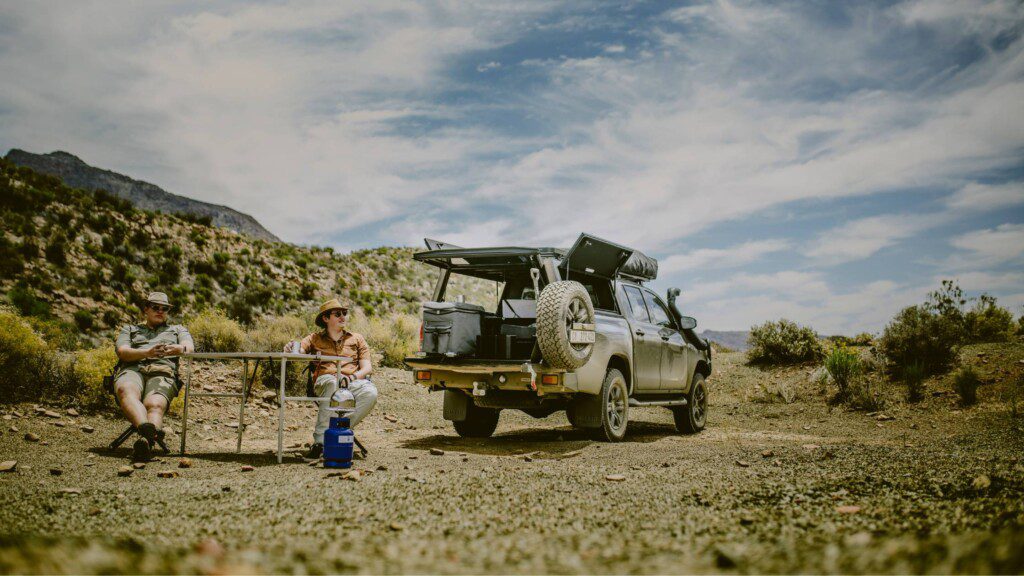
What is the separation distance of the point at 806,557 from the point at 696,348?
28.8ft

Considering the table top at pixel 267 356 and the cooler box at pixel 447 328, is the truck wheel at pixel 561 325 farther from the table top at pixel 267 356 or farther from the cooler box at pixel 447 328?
the table top at pixel 267 356

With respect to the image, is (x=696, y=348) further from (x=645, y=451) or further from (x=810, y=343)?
(x=810, y=343)

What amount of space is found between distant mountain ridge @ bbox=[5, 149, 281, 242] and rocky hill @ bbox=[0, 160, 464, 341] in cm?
7073

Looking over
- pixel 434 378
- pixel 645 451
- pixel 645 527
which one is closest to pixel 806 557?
pixel 645 527

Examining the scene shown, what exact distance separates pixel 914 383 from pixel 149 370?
504 inches

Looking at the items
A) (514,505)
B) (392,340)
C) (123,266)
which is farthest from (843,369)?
(123,266)

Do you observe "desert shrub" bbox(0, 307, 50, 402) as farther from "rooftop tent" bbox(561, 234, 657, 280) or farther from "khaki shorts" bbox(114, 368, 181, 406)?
"rooftop tent" bbox(561, 234, 657, 280)

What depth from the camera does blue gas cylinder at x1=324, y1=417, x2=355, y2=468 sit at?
5637 mm

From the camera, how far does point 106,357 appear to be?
363 inches

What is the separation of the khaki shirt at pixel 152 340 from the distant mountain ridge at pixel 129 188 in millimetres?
95001

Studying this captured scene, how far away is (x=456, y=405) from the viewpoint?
27.6 ft

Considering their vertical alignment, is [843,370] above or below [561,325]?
below

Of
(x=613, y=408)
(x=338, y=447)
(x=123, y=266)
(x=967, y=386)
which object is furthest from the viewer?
(x=123, y=266)

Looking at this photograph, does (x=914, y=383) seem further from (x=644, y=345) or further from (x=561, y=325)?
(x=561, y=325)
